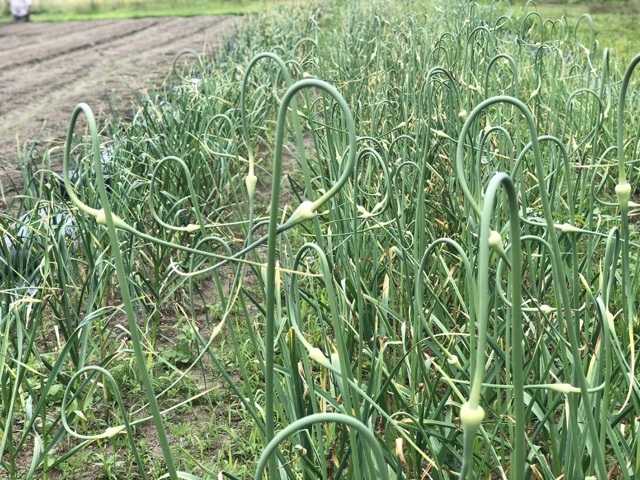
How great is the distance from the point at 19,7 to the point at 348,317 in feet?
52.4

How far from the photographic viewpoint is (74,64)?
8469mm

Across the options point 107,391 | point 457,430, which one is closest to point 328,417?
point 457,430

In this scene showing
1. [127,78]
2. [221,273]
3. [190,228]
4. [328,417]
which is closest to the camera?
[328,417]

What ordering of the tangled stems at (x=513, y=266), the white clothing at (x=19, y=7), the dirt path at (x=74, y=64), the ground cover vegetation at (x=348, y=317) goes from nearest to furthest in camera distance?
the tangled stems at (x=513, y=266), the ground cover vegetation at (x=348, y=317), the dirt path at (x=74, y=64), the white clothing at (x=19, y=7)

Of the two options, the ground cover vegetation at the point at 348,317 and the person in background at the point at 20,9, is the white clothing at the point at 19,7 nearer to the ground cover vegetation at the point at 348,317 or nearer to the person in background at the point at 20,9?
the person in background at the point at 20,9

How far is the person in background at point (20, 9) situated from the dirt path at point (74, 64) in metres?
1.10

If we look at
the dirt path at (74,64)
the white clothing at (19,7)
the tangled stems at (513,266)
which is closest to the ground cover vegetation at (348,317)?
the tangled stems at (513,266)

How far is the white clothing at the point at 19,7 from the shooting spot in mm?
15070

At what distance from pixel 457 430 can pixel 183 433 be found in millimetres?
820

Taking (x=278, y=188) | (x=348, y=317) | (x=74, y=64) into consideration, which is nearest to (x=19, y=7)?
(x=74, y=64)

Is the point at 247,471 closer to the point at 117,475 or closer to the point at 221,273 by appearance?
the point at 117,475

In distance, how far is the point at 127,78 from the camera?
714cm

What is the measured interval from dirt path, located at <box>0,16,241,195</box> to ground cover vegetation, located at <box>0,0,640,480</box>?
1280 mm

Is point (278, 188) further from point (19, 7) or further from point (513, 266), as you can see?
point (19, 7)
